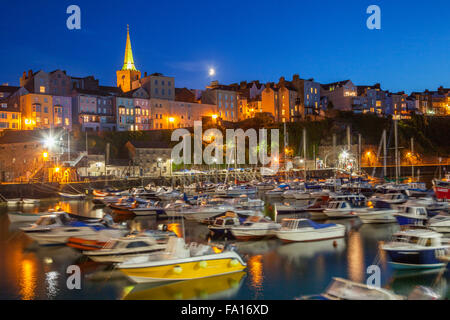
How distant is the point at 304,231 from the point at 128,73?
3029 inches

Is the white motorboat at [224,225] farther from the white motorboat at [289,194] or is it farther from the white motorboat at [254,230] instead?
the white motorboat at [289,194]

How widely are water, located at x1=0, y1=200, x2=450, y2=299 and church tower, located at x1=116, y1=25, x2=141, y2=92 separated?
6994 cm

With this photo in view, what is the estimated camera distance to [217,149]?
74625 millimetres

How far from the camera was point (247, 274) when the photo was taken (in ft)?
54.3

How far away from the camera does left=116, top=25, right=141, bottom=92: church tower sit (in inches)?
3533

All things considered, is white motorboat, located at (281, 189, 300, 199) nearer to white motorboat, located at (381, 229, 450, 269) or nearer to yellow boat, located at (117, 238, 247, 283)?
white motorboat, located at (381, 229, 450, 269)

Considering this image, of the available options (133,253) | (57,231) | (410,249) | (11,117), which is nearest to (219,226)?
(133,253)

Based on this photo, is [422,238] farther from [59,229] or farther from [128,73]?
[128,73]

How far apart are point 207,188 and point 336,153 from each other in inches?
1680

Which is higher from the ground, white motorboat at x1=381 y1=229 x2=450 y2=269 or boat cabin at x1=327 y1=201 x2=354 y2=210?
boat cabin at x1=327 y1=201 x2=354 y2=210

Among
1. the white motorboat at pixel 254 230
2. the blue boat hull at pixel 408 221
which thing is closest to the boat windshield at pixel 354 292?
the white motorboat at pixel 254 230

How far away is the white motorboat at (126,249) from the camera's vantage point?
17438mm

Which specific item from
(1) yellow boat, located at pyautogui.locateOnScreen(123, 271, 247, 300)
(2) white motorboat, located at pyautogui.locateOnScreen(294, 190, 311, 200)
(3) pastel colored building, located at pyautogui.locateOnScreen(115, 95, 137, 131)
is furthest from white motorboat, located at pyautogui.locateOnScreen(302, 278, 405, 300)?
(3) pastel colored building, located at pyautogui.locateOnScreen(115, 95, 137, 131)

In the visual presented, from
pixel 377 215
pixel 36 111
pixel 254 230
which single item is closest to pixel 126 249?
pixel 254 230
